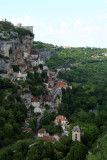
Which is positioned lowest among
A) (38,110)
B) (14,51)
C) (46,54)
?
(38,110)

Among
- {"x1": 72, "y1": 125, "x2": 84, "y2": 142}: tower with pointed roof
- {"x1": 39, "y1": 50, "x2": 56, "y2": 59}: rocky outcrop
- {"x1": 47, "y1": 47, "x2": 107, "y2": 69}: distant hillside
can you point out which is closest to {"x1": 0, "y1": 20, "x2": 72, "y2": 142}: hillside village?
{"x1": 72, "y1": 125, "x2": 84, "y2": 142}: tower with pointed roof

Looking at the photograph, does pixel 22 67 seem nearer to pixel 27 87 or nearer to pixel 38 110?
A: pixel 27 87

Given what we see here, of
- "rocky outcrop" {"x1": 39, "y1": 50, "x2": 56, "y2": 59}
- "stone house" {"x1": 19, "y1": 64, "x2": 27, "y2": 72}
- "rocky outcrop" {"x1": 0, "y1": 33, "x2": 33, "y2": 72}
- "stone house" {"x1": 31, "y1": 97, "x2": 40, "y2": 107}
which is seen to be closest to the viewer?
"stone house" {"x1": 31, "y1": 97, "x2": 40, "y2": 107}

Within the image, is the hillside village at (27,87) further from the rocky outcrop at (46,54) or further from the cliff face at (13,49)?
the rocky outcrop at (46,54)

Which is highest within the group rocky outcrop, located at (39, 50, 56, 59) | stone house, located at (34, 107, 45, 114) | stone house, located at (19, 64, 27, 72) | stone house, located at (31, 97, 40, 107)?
rocky outcrop, located at (39, 50, 56, 59)

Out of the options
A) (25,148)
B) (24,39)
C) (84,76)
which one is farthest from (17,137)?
(84,76)

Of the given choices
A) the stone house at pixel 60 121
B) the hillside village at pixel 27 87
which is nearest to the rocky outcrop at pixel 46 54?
the hillside village at pixel 27 87

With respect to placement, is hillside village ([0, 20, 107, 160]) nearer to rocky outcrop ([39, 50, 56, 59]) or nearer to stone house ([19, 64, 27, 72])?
stone house ([19, 64, 27, 72])

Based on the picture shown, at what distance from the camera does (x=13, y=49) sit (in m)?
55.1

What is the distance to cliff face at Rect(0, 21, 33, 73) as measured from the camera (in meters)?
51.6

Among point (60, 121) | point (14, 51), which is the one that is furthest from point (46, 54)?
point (60, 121)

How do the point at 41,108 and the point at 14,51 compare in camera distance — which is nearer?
the point at 41,108

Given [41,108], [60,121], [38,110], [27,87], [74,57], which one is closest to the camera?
[60,121]

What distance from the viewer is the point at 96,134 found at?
123 feet
